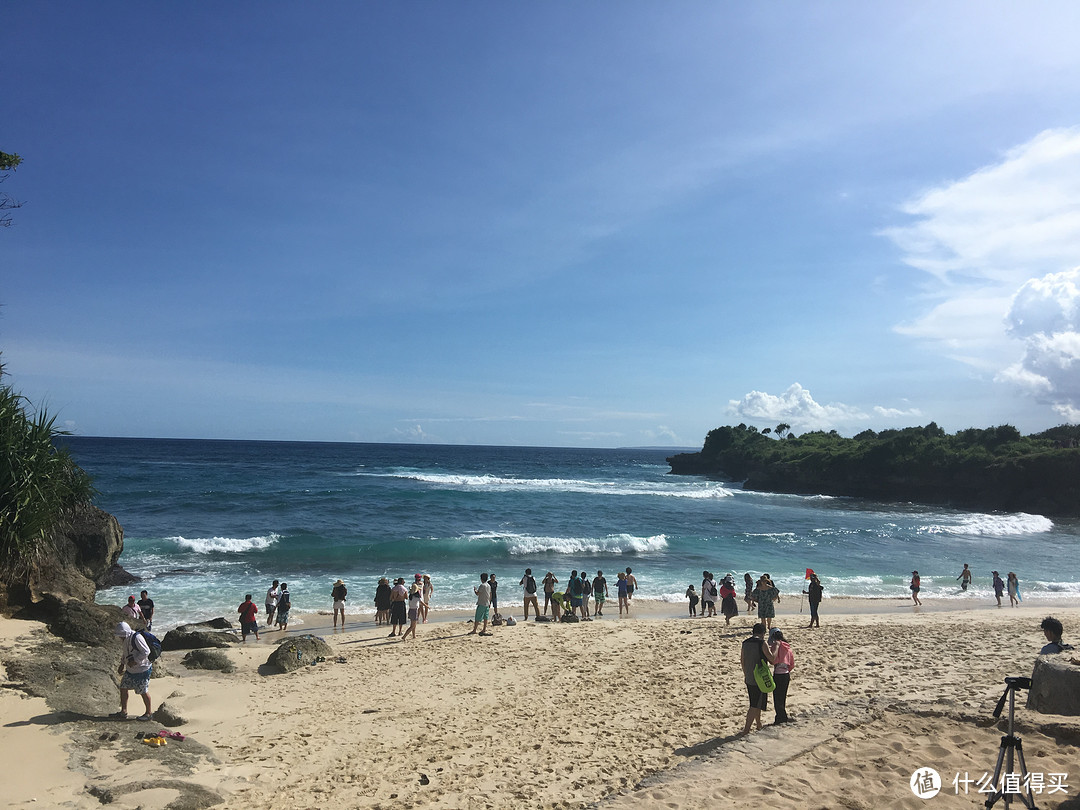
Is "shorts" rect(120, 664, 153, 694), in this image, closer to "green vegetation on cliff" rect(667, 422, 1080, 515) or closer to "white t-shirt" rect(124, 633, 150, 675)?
"white t-shirt" rect(124, 633, 150, 675)

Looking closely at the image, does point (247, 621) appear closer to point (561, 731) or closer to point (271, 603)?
point (271, 603)

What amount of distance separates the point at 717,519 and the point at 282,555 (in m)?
25.8

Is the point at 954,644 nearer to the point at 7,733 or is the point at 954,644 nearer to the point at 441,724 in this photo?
the point at 441,724

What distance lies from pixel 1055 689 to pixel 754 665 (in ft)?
9.99

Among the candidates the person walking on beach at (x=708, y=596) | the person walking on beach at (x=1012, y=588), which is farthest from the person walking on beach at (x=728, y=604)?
the person walking on beach at (x=1012, y=588)

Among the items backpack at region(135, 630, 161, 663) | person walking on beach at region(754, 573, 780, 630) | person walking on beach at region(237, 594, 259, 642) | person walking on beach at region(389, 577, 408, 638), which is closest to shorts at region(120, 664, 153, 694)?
backpack at region(135, 630, 161, 663)

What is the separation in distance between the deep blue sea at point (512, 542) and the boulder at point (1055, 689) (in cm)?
1343

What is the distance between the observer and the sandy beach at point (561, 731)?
597 cm

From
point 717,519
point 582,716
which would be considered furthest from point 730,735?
point 717,519

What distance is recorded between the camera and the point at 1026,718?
6.38 m

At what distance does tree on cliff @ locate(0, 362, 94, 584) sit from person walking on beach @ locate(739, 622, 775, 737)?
411 inches

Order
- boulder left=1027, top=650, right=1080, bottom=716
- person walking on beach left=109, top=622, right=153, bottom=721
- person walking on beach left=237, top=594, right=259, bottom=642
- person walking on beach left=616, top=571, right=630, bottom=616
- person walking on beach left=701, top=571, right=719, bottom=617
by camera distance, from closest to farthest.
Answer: boulder left=1027, top=650, right=1080, bottom=716, person walking on beach left=109, top=622, right=153, bottom=721, person walking on beach left=237, top=594, right=259, bottom=642, person walking on beach left=701, top=571, right=719, bottom=617, person walking on beach left=616, top=571, right=630, bottom=616

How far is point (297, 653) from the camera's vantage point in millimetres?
11930

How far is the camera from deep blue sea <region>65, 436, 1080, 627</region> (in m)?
21.2
